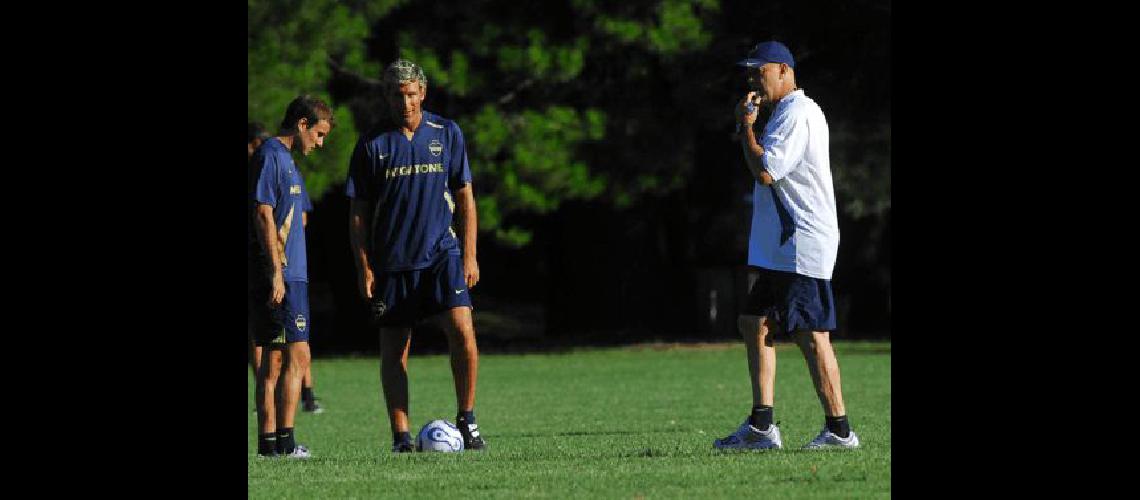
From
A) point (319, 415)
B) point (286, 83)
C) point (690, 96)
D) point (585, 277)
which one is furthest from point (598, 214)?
point (319, 415)

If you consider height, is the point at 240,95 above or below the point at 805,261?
above

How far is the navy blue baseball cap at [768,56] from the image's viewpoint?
11477mm

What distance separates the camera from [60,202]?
869 cm

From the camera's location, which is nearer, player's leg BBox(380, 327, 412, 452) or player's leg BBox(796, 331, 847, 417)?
player's leg BBox(796, 331, 847, 417)

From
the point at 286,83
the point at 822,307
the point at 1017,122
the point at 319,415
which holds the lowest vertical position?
the point at 319,415

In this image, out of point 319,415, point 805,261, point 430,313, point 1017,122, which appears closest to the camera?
point 1017,122

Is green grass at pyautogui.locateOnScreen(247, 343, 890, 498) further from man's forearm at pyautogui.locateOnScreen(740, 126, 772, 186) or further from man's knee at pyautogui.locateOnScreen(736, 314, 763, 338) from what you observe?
man's forearm at pyautogui.locateOnScreen(740, 126, 772, 186)

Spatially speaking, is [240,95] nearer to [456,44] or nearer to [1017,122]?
[1017,122]

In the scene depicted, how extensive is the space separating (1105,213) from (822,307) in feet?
8.05

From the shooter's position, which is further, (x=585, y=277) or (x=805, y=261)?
(x=585, y=277)

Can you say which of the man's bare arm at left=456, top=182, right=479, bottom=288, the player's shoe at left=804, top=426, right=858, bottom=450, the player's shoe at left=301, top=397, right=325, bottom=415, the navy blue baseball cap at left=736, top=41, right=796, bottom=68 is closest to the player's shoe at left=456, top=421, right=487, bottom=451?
the man's bare arm at left=456, top=182, right=479, bottom=288

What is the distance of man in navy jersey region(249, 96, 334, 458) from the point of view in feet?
39.4

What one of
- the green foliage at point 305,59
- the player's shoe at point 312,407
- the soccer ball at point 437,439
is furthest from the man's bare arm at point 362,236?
the green foliage at point 305,59

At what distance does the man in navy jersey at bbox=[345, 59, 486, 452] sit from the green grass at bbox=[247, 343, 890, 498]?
2.29 ft
